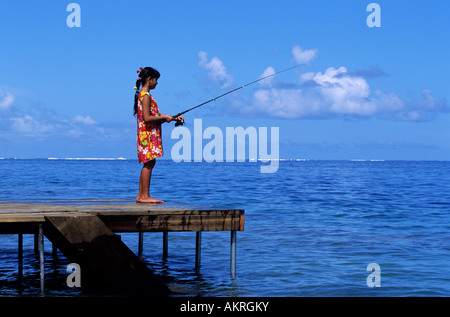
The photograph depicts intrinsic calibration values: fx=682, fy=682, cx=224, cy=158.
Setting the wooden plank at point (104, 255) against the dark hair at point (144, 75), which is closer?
the wooden plank at point (104, 255)

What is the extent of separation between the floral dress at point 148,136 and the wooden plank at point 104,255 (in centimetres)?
162

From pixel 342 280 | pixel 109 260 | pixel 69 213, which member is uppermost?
pixel 69 213

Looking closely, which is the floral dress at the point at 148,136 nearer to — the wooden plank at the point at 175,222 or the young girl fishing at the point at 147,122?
the young girl fishing at the point at 147,122

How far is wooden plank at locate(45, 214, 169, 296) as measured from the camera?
315 inches

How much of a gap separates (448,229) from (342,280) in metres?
10.4

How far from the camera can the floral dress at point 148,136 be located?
9633 millimetres

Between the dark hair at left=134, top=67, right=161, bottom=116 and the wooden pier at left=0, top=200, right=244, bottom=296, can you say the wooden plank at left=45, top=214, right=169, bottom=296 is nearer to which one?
the wooden pier at left=0, top=200, right=244, bottom=296

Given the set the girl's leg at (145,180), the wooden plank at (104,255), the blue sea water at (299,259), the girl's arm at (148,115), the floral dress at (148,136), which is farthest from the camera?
the blue sea water at (299,259)

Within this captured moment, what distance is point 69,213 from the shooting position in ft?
28.3

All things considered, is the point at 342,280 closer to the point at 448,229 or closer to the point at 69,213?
the point at 69,213

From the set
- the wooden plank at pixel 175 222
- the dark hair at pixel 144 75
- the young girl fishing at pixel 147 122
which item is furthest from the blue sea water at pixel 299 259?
the dark hair at pixel 144 75

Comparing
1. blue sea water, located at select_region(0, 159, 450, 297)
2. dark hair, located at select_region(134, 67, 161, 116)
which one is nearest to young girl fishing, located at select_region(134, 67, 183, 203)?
dark hair, located at select_region(134, 67, 161, 116)
